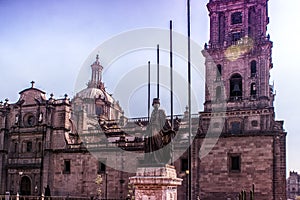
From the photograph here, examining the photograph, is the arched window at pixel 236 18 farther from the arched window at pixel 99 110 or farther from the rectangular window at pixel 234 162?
the arched window at pixel 99 110

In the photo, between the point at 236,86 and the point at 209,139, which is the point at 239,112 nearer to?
the point at 236,86

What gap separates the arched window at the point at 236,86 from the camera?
117ft

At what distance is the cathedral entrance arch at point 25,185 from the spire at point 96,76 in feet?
75.6

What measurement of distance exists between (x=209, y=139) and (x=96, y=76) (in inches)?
1381

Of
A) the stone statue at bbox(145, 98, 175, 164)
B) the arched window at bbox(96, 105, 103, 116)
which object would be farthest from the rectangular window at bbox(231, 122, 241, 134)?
the arched window at bbox(96, 105, 103, 116)

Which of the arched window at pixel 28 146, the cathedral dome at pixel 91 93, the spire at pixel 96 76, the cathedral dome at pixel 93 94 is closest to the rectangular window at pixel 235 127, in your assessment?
the arched window at pixel 28 146

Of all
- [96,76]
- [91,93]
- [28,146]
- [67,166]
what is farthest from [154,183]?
[96,76]

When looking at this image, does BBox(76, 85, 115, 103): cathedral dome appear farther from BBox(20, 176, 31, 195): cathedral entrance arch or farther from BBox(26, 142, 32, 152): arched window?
BBox(20, 176, 31, 195): cathedral entrance arch

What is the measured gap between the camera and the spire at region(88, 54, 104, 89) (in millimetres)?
65000

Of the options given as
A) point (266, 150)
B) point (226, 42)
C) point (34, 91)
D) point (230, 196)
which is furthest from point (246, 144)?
point (34, 91)

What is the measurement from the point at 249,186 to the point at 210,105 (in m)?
7.49

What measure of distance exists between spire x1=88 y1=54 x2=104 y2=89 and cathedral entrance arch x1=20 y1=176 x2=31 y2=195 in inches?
907

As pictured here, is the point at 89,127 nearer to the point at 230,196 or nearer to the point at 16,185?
the point at 16,185

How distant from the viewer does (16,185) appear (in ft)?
146
